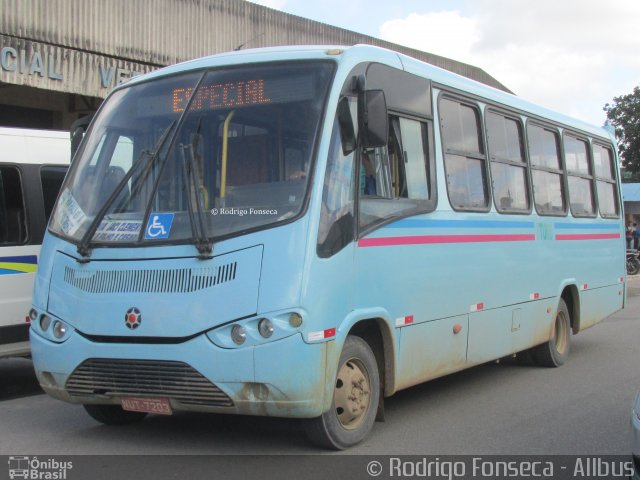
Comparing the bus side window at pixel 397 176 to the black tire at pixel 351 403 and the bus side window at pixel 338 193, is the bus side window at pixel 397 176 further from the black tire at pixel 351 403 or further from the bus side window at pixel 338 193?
the black tire at pixel 351 403

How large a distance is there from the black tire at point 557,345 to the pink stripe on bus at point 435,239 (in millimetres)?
1566

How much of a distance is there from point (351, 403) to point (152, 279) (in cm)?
174

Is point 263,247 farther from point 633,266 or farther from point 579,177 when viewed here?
point 633,266

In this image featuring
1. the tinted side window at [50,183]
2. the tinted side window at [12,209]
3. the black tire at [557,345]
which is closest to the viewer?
the tinted side window at [12,209]

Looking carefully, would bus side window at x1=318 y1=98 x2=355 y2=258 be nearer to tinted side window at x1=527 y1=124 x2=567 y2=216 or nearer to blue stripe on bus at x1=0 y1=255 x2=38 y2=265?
tinted side window at x1=527 y1=124 x2=567 y2=216

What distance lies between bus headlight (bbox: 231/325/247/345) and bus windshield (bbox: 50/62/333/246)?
67cm

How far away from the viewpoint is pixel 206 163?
19.3ft

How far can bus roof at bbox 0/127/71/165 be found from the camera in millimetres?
8938

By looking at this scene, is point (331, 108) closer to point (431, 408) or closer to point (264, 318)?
point (264, 318)

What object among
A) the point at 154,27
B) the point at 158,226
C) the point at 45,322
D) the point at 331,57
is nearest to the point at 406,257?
the point at 331,57

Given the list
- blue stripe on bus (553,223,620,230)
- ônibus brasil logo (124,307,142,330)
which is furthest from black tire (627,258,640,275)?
ônibus brasil logo (124,307,142,330)

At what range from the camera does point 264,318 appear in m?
5.25

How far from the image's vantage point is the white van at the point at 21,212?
8562 millimetres

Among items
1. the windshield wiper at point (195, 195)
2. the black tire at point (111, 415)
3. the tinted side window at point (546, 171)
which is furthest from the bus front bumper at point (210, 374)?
the tinted side window at point (546, 171)
